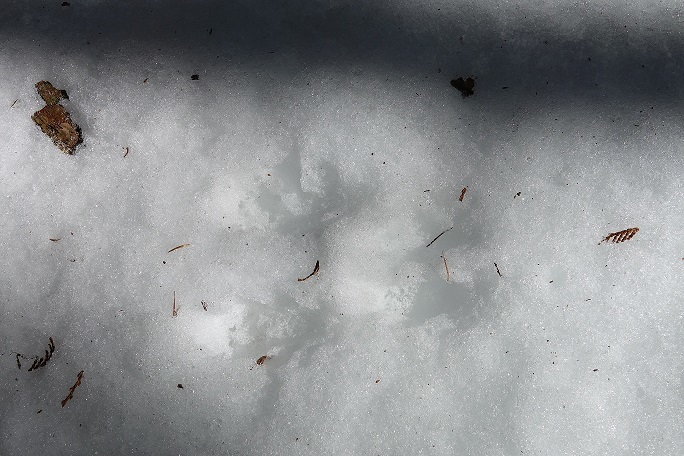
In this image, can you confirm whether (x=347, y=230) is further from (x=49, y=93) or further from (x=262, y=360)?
(x=49, y=93)

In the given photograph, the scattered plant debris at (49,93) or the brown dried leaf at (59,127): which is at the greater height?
the scattered plant debris at (49,93)

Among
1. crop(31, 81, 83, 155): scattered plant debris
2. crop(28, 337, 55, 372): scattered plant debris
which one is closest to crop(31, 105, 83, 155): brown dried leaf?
crop(31, 81, 83, 155): scattered plant debris

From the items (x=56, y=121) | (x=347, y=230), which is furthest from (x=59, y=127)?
(x=347, y=230)

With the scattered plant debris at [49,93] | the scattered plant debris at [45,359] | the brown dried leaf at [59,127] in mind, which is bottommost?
the scattered plant debris at [45,359]

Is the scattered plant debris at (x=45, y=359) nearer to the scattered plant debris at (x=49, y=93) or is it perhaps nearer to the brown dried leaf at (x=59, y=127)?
the brown dried leaf at (x=59, y=127)

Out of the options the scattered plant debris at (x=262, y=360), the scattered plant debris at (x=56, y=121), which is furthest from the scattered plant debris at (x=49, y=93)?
the scattered plant debris at (x=262, y=360)

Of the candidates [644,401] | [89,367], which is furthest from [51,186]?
[644,401]

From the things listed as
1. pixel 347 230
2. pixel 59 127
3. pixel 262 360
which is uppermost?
pixel 59 127
